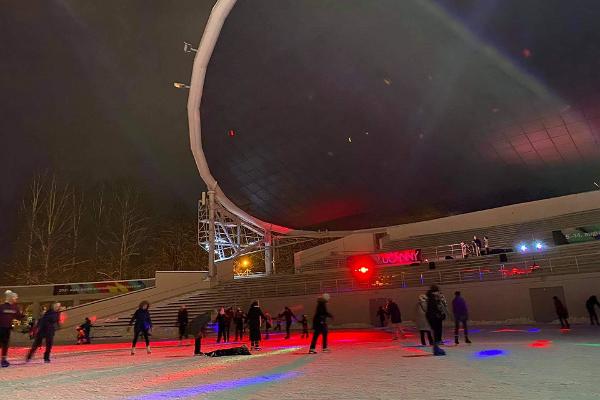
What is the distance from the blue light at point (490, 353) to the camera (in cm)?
759

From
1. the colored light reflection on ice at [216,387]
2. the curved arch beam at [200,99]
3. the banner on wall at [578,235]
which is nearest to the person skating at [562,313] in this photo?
the banner on wall at [578,235]

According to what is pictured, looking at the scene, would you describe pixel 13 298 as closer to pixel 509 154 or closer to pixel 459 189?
pixel 509 154

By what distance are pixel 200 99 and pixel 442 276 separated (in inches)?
699

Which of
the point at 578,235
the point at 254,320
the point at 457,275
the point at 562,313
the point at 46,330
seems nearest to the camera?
the point at 46,330

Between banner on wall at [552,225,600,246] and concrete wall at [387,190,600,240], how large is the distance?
6819 millimetres

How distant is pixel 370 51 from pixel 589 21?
860 cm

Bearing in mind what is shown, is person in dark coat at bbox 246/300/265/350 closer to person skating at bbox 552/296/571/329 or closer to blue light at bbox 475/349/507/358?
blue light at bbox 475/349/507/358

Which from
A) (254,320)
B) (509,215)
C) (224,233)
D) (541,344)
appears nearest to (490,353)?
(541,344)

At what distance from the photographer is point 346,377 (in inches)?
227

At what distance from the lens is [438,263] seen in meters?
23.5

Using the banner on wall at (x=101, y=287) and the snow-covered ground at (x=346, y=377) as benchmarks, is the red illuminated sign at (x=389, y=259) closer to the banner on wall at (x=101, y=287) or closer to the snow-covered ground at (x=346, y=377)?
the banner on wall at (x=101, y=287)

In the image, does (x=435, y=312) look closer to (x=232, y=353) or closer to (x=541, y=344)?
(x=541, y=344)

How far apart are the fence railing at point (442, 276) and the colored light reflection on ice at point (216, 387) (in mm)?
15738

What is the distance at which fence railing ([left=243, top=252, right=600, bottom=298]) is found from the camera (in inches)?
693
